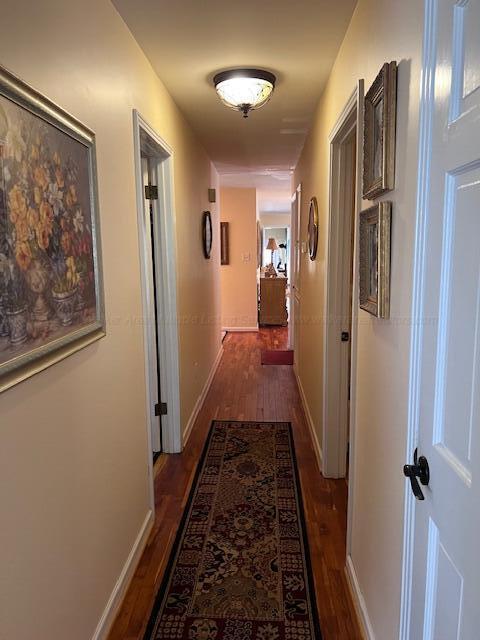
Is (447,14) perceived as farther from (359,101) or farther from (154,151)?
(154,151)

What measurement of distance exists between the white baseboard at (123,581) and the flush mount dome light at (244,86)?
91.2 inches

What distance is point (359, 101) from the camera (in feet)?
5.34

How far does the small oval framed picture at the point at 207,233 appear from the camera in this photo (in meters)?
4.23

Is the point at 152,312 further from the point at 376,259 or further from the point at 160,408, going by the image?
the point at 376,259

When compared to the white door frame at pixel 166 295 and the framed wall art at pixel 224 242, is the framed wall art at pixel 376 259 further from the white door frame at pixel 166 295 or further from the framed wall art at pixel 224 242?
the framed wall art at pixel 224 242

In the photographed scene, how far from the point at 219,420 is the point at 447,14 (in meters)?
3.27

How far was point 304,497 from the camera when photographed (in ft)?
8.27

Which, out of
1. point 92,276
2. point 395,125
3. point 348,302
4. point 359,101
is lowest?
point 348,302

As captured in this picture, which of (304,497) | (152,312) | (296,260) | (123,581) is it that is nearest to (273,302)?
(296,260)

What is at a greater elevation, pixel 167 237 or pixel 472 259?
pixel 167 237

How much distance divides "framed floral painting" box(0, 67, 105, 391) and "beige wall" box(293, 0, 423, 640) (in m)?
0.96

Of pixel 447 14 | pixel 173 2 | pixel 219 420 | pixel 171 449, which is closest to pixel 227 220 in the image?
pixel 219 420

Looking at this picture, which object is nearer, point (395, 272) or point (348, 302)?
point (395, 272)

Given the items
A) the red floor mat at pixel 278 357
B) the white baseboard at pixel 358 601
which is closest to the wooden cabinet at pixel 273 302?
the red floor mat at pixel 278 357
